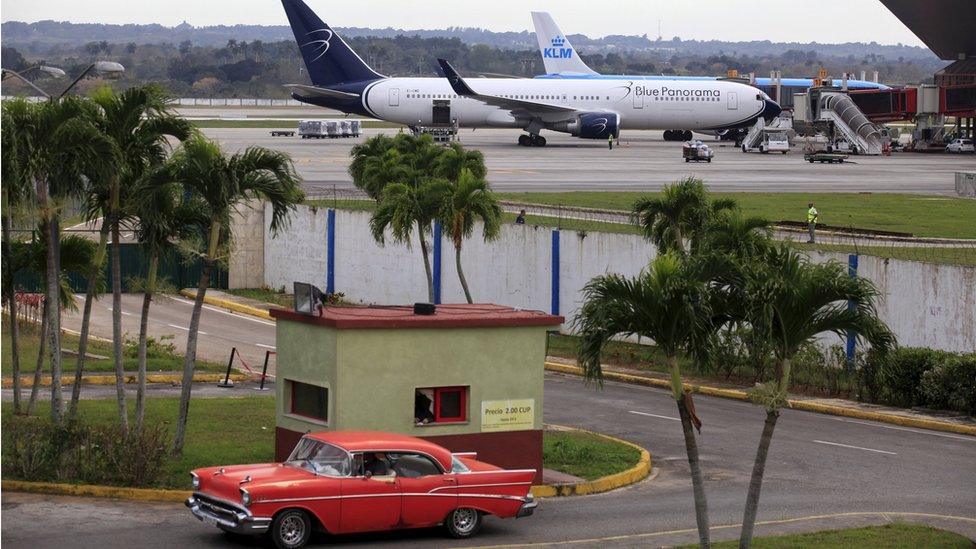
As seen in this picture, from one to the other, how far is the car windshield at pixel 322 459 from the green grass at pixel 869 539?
13.8ft

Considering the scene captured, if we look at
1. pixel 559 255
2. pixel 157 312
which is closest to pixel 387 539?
pixel 559 255

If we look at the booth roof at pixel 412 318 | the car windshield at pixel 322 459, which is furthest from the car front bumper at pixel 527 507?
the booth roof at pixel 412 318

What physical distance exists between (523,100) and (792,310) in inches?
3100

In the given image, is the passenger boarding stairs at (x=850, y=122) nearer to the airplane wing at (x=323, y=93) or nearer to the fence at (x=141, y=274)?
the airplane wing at (x=323, y=93)

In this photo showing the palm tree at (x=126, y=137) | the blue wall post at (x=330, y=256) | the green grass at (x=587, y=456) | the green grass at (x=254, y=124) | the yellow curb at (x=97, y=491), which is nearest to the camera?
the yellow curb at (x=97, y=491)

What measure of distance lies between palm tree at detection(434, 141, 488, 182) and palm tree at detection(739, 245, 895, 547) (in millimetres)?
20976

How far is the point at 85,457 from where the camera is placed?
20.0 meters

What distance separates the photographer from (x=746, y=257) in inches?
631

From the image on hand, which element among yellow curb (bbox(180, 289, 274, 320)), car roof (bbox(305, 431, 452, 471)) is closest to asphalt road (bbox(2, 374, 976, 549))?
car roof (bbox(305, 431, 452, 471))

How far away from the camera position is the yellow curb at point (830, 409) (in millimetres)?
27109

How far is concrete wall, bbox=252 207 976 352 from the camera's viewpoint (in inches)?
1221

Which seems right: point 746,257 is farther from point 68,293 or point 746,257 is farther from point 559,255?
point 559,255

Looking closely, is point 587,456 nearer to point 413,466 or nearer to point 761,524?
point 761,524

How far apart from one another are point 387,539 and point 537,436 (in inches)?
154
